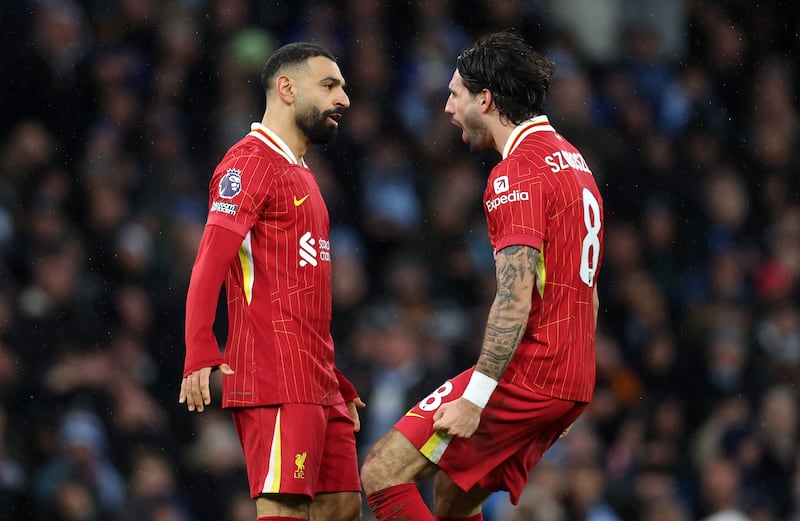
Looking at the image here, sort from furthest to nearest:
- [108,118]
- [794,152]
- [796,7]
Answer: [796,7], [794,152], [108,118]

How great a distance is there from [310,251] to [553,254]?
936mm

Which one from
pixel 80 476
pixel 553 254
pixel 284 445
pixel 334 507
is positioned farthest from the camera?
pixel 80 476

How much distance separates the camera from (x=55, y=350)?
8492 millimetres

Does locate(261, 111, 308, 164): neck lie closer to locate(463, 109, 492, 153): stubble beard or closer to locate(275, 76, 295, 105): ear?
locate(275, 76, 295, 105): ear

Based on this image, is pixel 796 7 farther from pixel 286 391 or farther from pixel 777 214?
pixel 286 391

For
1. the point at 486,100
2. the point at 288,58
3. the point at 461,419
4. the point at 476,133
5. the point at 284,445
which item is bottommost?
the point at 284,445

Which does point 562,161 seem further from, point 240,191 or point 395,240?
point 395,240

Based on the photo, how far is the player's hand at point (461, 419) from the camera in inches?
188

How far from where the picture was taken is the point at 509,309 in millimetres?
4750

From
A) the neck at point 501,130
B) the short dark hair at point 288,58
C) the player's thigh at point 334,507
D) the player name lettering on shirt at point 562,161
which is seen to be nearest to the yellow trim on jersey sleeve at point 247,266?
the short dark hair at point 288,58

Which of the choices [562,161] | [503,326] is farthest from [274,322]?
[562,161]

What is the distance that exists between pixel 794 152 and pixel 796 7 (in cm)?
186

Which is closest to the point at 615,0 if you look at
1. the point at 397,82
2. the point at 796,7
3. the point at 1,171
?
the point at 796,7

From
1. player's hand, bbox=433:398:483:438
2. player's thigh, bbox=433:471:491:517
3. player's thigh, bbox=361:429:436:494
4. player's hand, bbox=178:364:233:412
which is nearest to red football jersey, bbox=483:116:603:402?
player's hand, bbox=433:398:483:438
